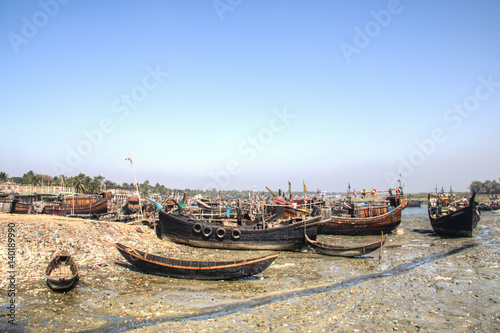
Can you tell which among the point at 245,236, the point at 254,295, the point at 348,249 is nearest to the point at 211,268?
the point at 254,295

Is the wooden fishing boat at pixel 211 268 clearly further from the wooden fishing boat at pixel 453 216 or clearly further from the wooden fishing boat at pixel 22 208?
the wooden fishing boat at pixel 22 208

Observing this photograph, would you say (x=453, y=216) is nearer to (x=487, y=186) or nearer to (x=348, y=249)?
(x=348, y=249)

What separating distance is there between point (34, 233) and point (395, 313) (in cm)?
2044

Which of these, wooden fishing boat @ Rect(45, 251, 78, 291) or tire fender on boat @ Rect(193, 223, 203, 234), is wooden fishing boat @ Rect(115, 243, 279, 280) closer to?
wooden fishing boat @ Rect(45, 251, 78, 291)

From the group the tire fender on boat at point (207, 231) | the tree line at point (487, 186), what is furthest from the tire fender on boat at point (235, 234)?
the tree line at point (487, 186)

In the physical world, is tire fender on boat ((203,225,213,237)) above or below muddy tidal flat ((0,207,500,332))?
above

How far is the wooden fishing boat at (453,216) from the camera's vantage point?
3103cm

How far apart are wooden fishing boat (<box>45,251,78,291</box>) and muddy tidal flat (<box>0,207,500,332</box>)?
17.1 inches

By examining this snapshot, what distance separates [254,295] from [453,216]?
92.5 ft

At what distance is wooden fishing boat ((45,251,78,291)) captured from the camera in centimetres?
1274

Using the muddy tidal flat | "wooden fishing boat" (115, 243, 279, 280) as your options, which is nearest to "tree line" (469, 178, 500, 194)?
the muddy tidal flat

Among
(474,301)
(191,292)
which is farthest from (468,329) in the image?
(191,292)

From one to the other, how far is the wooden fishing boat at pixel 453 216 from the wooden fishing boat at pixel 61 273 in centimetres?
3288

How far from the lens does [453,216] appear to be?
1270 inches
